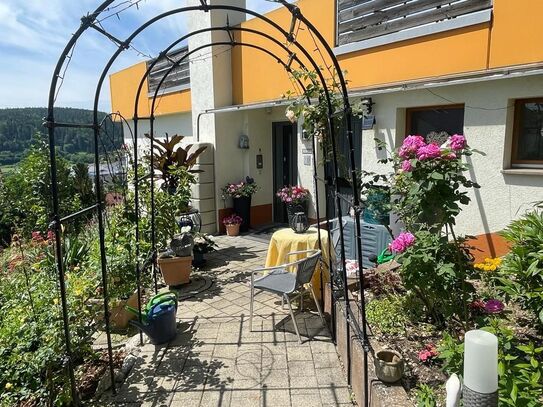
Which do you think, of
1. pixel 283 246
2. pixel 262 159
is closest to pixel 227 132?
pixel 262 159

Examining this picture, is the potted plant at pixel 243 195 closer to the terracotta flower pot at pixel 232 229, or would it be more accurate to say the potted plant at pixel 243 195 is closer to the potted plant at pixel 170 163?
the terracotta flower pot at pixel 232 229

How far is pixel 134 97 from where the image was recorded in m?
13.1

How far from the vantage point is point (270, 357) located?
359 cm

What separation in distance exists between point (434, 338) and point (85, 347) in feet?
9.53

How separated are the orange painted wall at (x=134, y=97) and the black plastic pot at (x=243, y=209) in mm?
3212

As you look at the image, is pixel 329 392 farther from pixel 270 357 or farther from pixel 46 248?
pixel 46 248

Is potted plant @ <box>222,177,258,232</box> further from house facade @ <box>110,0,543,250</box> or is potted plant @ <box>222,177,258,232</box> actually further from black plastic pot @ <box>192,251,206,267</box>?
black plastic pot @ <box>192,251,206,267</box>

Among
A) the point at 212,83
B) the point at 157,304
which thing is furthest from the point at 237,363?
the point at 212,83

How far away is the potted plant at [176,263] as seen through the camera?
17.7ft

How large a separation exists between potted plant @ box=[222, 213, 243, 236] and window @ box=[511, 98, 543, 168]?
5.42 meters

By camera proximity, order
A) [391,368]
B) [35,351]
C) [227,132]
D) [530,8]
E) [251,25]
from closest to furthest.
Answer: [391,368] < [35,351] < [530,8] < [251,25] < [227,132]

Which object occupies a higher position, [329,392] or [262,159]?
[262,159]

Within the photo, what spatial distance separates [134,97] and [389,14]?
10.1m

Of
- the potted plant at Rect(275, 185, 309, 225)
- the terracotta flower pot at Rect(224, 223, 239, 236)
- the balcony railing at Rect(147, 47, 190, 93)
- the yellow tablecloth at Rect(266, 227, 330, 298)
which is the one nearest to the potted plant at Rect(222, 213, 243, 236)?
the terracotta flower pot at Rect(224, 223, 239, 236)
